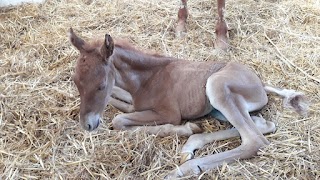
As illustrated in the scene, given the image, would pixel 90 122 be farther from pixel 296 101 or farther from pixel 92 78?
pixel 296 101

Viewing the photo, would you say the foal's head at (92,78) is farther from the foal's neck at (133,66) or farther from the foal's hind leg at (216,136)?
the foal's hind leg at (216,136)

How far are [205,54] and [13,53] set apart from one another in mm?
1891

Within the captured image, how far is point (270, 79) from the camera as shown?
3939 millimetres

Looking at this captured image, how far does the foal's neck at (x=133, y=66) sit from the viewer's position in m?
3.37

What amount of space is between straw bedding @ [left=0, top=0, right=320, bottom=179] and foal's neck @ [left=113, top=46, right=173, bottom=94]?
331 mm

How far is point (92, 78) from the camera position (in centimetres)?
304

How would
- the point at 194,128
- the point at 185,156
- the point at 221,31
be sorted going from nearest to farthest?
the point at 185,156 < the point at 194,128 < the point at 221,31

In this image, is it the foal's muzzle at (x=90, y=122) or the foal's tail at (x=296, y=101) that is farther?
the foal's tail at (x=296, y=101)

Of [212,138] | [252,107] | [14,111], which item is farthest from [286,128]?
[14,111]

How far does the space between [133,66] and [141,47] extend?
1039 mm

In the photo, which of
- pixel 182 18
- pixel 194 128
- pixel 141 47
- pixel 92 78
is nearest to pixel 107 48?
pixel 92 78

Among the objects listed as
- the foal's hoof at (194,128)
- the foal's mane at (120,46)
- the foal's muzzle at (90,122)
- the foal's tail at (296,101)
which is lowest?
the foal's hoof at (194,128)

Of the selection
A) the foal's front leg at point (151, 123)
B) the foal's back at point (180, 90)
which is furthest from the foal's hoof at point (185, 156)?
the foal's back at point (180, 90)

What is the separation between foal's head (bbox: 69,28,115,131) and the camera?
9.95ft
